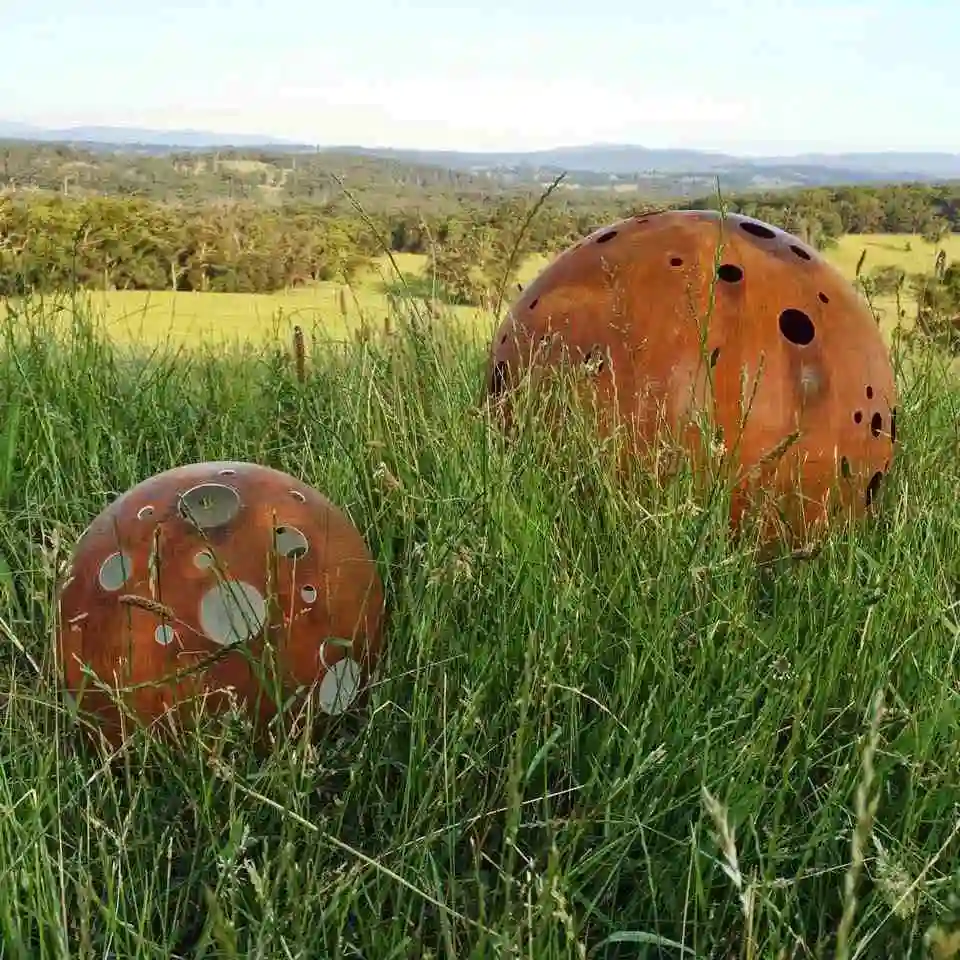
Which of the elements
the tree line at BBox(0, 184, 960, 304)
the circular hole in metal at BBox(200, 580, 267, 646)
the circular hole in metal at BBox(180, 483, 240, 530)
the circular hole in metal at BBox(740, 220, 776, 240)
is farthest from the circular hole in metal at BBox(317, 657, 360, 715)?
the circular hole in metal at BBox(740, 220, 776, 240)

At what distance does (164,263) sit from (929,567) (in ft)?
26.0

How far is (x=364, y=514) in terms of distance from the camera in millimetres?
3057

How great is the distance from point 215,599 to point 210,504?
26cm

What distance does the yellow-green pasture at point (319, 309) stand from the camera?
4.27m

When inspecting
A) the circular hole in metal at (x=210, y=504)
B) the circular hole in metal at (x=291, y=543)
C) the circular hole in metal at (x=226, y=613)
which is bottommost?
the circular hole in metal at (x=226, y=613)

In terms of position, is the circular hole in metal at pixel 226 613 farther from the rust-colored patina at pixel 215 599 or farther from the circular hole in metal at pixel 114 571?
the circular hole in metal at pixel 114 571

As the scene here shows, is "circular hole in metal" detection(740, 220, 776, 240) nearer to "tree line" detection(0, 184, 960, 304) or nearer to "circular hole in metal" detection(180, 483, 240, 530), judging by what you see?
"tree line" detection(0, 184, 960, 304)

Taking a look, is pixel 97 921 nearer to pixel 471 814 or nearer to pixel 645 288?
pixel 471 814

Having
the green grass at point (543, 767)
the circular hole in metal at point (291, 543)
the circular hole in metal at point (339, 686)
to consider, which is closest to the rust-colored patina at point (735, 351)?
the green grass at point (543, 767)

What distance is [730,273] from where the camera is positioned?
121 inches

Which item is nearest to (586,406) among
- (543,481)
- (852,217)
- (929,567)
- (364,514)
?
(543,481)

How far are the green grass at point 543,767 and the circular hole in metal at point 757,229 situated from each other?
98 cm

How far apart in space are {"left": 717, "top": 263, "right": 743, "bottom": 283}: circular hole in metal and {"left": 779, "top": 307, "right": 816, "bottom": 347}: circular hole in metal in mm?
167

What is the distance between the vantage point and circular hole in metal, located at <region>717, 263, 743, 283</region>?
3049 millimetres
